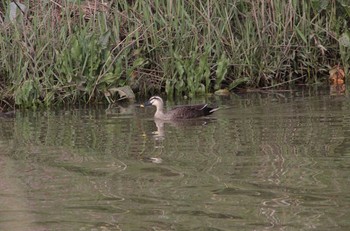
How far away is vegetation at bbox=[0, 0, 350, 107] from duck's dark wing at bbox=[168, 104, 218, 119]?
179 cm

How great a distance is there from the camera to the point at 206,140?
10383 mm

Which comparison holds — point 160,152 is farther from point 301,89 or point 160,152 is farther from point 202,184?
point 301,89

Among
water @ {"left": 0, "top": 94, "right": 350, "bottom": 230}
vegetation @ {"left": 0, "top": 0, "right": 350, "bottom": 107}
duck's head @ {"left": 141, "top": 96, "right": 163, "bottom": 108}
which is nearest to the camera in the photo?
water @ {"left": 0, "top": 94, "right": 350, "bottom": 230}

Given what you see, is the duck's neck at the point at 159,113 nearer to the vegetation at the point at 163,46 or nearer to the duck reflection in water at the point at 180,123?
the duck reflection in water at the point at 180,123

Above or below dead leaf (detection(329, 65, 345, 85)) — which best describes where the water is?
below

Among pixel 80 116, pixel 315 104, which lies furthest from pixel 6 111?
pixel 315 104

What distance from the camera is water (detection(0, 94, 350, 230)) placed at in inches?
269

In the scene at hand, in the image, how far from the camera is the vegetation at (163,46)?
1414cm

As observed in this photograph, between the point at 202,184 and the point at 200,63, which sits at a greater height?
the point at 200,63

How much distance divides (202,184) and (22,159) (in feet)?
7.70

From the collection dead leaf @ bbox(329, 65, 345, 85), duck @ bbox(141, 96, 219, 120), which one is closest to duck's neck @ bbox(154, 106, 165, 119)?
duck @ bbox(141, 96, 219, 120)

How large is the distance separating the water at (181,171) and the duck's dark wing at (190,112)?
0.77 ft

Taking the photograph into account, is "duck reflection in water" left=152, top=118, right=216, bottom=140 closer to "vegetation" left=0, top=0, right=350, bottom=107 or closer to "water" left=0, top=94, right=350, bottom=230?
"water" left=0, top=94, right=350, bottom=230

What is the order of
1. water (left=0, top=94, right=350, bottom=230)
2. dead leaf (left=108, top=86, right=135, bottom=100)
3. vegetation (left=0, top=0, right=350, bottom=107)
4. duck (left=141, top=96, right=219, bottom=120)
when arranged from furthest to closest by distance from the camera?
dead leaf (left=108, top=86, right=135, bottom=100) → vegetation (left=0, top=0, right=350, bottom=107) → duck (left=141, top=96, right=219, bottom=120) → water (left=0, top=94, right=350, bottom=230)
